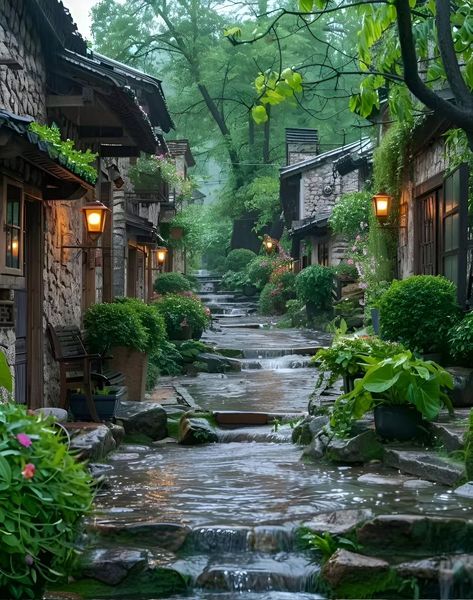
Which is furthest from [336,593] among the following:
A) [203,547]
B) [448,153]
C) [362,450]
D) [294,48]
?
[294,48]

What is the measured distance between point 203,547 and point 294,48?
4211 centimetres

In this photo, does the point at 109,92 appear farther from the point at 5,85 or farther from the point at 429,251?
the point at 429,251

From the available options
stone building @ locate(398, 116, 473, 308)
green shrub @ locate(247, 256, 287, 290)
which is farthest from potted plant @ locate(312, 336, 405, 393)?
green shrub @ locate(247, 256, 287, 290)

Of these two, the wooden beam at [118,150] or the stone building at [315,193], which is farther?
the stone building at [315,193]

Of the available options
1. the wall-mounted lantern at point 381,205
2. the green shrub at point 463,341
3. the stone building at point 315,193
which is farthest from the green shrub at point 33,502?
the stone building at point 315,193

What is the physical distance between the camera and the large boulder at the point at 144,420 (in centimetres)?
1070

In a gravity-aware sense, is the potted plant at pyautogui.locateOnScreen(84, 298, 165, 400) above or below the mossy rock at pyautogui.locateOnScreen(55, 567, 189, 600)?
above

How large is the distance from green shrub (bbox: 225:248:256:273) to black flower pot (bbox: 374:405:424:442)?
3718cm

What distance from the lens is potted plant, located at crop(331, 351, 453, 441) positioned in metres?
8.49

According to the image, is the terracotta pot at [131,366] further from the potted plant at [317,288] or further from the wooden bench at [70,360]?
the potted plant at [317,288]

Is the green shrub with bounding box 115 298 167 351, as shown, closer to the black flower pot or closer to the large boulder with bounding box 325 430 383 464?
the large boulder with bounding box 325 430 383 464

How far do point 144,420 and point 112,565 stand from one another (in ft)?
17.1

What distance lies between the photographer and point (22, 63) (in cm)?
939

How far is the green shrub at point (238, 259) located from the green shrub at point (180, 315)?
24.6 m
